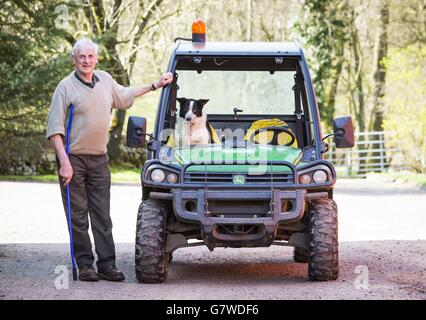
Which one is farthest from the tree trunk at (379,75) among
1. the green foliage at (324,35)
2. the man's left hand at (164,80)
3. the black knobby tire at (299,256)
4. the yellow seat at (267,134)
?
the man's left hand at (164,80)

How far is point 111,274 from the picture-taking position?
9961 mm

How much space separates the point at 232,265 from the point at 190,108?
1.89 meters

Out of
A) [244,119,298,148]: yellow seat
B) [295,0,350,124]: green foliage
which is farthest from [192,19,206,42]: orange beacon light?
[295,0,350,124]: green foliage

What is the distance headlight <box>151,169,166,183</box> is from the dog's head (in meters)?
1.18

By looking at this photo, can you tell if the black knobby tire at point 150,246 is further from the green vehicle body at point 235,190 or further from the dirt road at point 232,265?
the dirt road at point 232,265

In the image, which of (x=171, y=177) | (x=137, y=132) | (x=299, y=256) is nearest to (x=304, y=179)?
(x=171, y=177)

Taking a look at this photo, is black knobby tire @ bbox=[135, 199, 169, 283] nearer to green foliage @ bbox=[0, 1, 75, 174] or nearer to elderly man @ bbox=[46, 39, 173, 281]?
elderly man @ bbox=[46, 39, 173, 281]

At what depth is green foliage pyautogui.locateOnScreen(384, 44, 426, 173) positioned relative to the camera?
1283 inches

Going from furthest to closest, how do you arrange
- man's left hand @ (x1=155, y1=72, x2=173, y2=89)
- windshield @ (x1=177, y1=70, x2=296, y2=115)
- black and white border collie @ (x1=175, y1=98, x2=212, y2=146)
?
1. windshield @ (x1=177, y1=70, x2=296, y2=115)
2. black and white border collie @ (x1=175, y1=98, x2=212, y2=146)
3. man's left hand @ (x1=155, y1=72, x2=173, y2=89)

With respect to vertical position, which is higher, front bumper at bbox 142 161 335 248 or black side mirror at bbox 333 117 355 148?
black side mirror at bbox 333 117 355 148

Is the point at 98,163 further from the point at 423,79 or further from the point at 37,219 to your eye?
the point at 423,79

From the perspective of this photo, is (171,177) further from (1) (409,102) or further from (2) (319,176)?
(1) (409,102)
